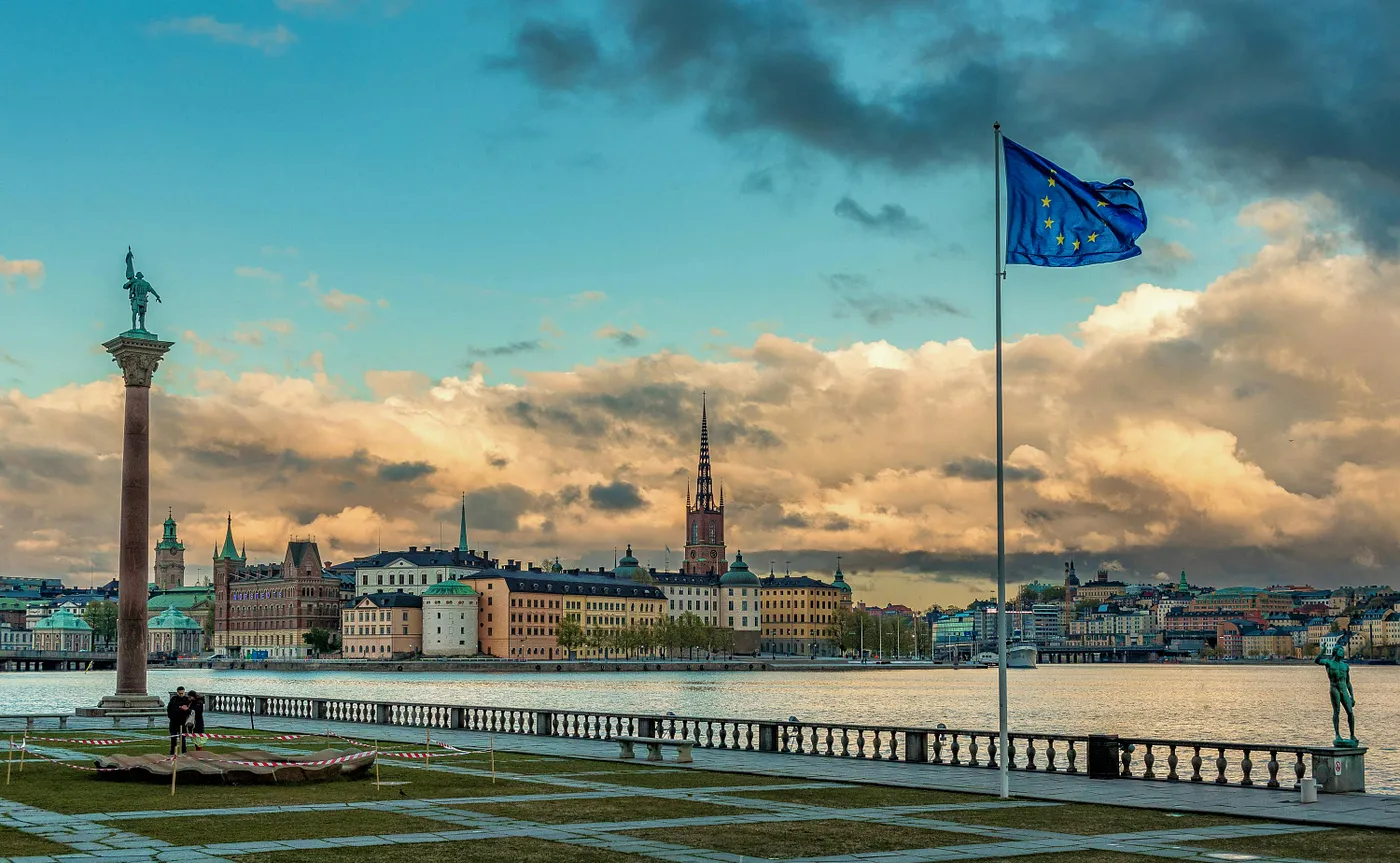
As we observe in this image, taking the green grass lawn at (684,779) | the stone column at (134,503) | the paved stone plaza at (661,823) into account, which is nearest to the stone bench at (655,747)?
the green grass lawn at (684,779)

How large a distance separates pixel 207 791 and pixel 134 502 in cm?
2583

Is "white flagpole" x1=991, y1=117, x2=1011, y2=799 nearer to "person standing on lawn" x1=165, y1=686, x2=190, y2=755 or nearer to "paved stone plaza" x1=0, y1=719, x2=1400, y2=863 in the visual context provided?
"paved stone plaza" x1=0, y1=719, x2=1400, y2=863

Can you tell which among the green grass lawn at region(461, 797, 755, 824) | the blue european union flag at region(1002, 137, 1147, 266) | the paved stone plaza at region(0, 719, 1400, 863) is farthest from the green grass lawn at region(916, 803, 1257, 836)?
the blue european union flag at region(1002, 137, 1147, 266)

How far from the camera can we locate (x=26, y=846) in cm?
2044

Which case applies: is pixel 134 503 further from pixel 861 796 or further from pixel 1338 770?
pixel 1338 770

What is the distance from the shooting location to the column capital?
52156 mm

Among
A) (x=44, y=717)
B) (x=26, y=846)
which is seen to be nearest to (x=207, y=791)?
(x=26, y=846)

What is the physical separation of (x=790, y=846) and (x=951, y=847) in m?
2.15

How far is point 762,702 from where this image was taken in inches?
4761

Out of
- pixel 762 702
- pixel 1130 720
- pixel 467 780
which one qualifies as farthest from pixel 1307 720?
pixel 467 780

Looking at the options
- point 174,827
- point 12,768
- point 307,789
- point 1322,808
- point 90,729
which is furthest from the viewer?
point 90,729

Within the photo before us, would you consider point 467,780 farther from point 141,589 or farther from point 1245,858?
point 141,589

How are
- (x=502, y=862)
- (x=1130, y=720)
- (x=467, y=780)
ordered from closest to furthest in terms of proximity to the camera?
(x=502, y=862)
(x=467, y=780)
(x=1130, y=720)

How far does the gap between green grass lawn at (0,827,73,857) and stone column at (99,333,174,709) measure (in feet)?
101
